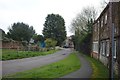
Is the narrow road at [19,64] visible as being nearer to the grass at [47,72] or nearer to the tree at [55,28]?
the grass at [47,72]

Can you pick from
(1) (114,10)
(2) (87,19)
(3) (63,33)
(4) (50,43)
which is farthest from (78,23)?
(1) (114,10)

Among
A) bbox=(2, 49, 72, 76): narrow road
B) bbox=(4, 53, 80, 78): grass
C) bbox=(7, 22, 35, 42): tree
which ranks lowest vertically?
bbox=(4, 53, 80, 78): grass

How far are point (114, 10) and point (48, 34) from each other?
276ft

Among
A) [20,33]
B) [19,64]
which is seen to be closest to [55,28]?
[20,33]

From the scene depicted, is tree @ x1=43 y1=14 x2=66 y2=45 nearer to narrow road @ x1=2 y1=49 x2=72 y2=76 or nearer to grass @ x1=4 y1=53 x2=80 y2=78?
narrow road @ x1=2 y1=49 x2=72 y2=76

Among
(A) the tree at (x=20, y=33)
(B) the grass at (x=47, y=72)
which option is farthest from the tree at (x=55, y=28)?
(B) the grass at (x=47, y=72)

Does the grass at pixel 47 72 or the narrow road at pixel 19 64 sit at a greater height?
the narrow road at pixel 19 64

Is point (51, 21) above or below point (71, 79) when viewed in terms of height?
above

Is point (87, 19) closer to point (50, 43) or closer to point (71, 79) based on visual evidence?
point (50, 43)

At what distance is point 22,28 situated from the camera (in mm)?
101125

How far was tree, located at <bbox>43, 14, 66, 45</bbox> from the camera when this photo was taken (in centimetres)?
10388

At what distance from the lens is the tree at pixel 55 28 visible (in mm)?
103875

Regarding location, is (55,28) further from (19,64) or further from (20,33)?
(19,64)

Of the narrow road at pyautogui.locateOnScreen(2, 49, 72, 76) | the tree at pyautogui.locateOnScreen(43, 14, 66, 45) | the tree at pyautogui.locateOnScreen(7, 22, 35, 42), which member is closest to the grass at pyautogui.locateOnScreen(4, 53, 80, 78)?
the narrow road at pyautogui.locateOnScreen(2, 49, 72, 76)
